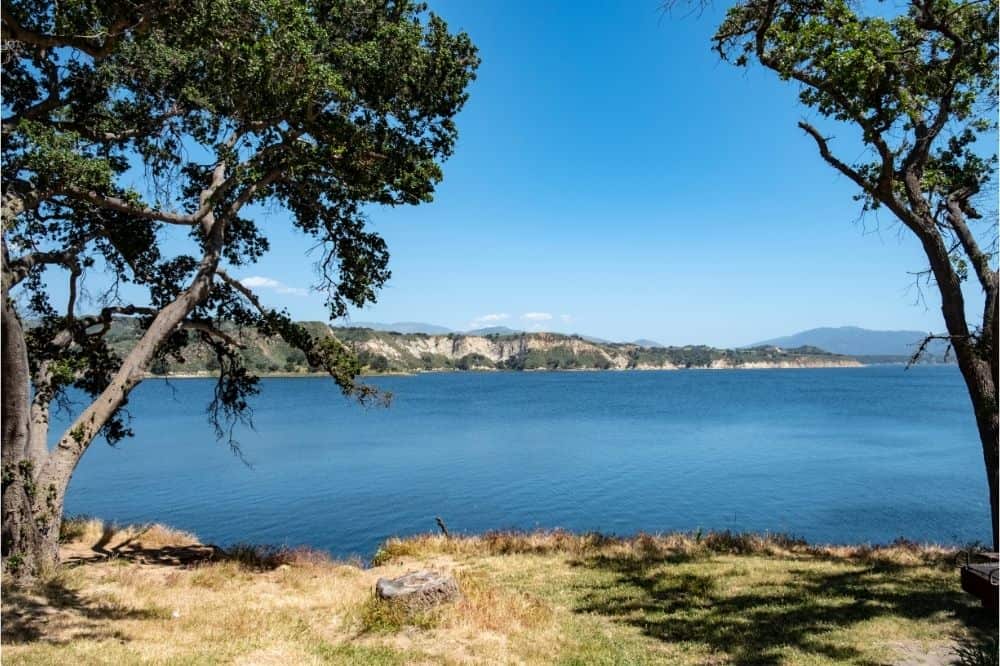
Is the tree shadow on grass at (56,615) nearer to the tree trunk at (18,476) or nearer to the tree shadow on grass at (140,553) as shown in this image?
the tree trunk at (18,476)

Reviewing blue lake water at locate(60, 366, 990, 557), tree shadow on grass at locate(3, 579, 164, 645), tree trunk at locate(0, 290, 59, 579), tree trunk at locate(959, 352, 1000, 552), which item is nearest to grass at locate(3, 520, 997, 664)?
tree shadow on grass at locate(3, 579, 164, 645)

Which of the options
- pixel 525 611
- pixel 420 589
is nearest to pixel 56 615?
pixel 420 589

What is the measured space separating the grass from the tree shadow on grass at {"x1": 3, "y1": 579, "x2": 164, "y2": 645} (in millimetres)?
39

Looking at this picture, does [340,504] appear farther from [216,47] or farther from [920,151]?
[920,151]

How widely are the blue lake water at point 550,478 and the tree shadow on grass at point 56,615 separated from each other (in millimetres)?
15096

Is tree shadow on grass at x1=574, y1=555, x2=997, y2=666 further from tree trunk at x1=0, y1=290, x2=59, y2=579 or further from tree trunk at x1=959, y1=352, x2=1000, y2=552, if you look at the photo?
tree trunk at x1=0, y1=290, x2=59, y2=579

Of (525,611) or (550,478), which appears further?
(550,478)

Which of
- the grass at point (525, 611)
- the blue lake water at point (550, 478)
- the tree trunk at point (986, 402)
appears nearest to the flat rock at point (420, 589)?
the grass at point (525, 611)

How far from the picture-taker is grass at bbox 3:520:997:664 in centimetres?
869

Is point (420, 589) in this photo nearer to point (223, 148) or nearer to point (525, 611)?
point (525, 611)

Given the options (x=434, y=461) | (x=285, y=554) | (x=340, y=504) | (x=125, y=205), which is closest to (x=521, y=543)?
(x=285, y=554)

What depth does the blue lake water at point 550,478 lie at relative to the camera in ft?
98.8

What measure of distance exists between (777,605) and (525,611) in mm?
4428

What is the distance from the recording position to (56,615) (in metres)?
9.73
